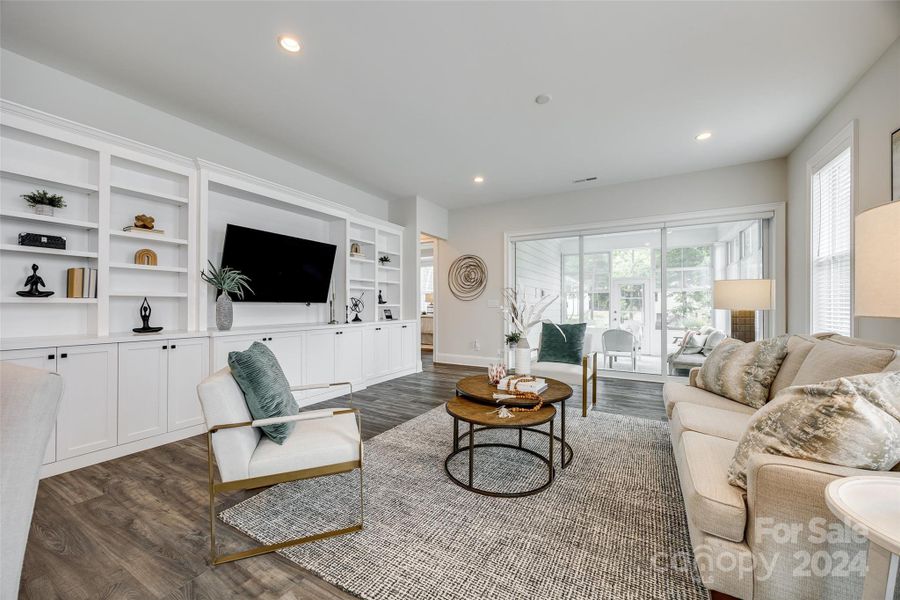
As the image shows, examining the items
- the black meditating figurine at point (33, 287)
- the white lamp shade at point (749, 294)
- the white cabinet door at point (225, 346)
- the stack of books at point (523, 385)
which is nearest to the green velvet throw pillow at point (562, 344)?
the white lamp shade at point (749, 294)

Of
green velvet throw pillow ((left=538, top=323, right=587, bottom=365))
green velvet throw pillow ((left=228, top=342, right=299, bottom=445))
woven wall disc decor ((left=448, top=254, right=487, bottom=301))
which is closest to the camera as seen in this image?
green velvet throw pillow ((left=228, top=342, right=299, bottom=445))

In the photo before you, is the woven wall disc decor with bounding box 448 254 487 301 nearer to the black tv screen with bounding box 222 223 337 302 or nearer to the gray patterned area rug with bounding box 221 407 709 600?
the black tv screen with bounding box 222 223 337 302

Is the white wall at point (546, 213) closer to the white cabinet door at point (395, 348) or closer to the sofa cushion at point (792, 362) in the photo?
the white cabinet door at point (395, 348)

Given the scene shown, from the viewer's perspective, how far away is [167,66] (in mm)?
2566

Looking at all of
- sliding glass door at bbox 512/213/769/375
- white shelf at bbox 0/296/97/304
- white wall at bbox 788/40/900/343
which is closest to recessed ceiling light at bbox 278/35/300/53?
white shelf at bbox 0/296/97/304

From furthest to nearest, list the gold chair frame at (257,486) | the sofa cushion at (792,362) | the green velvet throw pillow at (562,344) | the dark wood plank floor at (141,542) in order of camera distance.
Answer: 1. the green velvet throw pillow at (562,344)
2. the sofa cushion at (792,362)
3. the gold chair frame at (257,486)
4. the dark wood plank floor at (141,542)

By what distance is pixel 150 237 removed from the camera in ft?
9.61

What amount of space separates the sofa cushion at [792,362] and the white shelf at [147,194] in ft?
15.8

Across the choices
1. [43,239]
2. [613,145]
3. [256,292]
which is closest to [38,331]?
[43,239]

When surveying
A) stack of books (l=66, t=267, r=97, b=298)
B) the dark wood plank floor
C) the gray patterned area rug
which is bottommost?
the dark wood plank floor

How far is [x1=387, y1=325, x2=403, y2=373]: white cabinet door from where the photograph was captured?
17.2 feet

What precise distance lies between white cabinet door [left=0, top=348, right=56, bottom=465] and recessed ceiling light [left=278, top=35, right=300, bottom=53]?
2529 millimetres

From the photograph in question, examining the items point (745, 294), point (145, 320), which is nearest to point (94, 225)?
point (145, 320)

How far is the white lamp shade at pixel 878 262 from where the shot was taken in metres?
1.17
